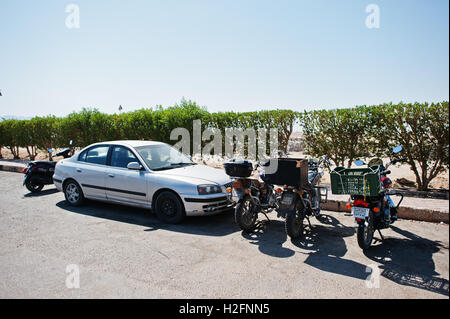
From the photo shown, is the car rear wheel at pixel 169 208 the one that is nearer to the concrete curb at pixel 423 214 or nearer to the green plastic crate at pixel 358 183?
the green plastic crate at pixel 358 183

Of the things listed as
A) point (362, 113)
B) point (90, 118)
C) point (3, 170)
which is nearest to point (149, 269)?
point (362, 113)

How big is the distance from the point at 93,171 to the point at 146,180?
1.58m

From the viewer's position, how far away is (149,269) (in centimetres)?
436

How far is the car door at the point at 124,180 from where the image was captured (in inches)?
267

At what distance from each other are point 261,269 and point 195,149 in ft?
29.7

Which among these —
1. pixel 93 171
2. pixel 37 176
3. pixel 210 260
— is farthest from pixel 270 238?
pixel 37 176

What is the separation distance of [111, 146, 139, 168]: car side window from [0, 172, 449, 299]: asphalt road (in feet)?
3.75

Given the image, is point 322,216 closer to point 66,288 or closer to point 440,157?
point 440,157

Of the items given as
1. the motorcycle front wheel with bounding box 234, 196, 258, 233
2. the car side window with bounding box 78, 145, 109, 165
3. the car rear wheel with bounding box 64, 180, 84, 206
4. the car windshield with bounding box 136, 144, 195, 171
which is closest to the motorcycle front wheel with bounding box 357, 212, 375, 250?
the motorcycle front wheel with bounding box 234, 196, 258, 233

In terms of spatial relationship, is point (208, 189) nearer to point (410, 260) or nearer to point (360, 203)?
point (360, 203)

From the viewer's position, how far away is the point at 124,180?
697 centimetres

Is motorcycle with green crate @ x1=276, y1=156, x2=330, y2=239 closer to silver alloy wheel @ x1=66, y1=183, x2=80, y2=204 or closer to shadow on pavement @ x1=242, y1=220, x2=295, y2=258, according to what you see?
shadow on pavement @ x1=242, y1=220, x2=295, y2=258

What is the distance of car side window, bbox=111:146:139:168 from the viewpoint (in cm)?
714
